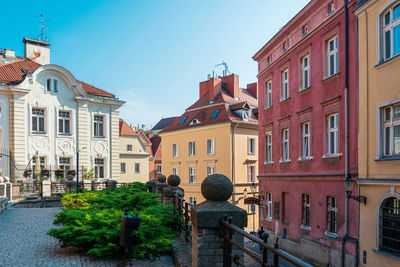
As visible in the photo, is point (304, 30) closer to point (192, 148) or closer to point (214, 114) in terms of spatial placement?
point (214, 114)

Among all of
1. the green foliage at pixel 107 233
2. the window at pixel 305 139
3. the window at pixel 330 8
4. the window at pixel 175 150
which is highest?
the window at pixel 330 8

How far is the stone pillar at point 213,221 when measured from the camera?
493cm

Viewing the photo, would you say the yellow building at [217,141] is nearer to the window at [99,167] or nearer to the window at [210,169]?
the window at [210,169]

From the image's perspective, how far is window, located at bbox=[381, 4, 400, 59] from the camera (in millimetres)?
12594

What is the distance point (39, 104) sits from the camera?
28203 mm

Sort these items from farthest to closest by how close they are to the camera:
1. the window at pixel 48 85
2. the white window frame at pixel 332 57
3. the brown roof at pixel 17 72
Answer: the window at pixel 48 85
the brown roof at pixel 17 72
the white window frame at pixel 332 57

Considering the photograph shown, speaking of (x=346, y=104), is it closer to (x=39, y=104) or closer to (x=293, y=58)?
(x=293, y=58)

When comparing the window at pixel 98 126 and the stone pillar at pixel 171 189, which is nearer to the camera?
the stone pillar at pixel 171 189

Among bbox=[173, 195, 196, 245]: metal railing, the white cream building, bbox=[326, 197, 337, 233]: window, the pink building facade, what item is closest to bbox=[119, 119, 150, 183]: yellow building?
the white cream building

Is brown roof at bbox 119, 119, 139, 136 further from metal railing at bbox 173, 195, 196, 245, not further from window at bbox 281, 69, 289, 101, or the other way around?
metal railing at bbox 173, 195, 196, 245

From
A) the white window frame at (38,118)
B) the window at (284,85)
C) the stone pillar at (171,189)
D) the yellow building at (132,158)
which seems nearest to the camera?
the stone pillar at (171,189)

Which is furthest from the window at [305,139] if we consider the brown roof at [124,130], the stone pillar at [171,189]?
the brown roof at [124,130]

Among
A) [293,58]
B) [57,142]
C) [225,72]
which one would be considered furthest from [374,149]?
[225,72]

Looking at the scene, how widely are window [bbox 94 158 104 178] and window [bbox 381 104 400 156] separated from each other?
23.5m
